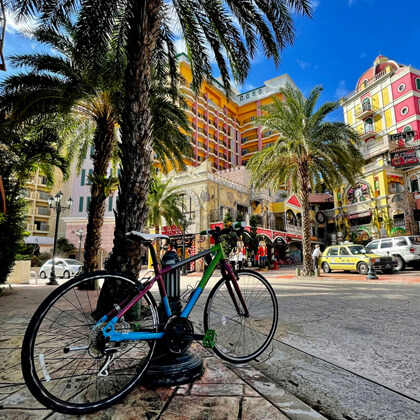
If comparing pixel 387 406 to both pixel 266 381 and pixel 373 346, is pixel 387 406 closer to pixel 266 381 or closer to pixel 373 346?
pixel 266 381

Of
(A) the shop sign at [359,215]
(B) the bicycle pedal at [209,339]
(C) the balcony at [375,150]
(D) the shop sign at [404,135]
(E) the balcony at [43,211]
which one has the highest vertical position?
(D) the shop sign at [404,135]

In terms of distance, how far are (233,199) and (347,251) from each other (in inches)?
616

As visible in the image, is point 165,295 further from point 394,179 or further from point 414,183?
point 414,183

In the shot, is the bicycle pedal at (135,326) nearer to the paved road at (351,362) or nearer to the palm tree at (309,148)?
the paved road at (351,362)

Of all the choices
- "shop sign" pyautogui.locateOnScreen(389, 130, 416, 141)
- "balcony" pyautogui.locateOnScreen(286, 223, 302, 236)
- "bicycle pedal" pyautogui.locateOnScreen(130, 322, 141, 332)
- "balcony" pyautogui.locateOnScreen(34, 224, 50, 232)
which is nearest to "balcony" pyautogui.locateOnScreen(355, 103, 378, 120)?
"shop sign" pyautogui.locateOnScreen(389, 130, 416, 141)

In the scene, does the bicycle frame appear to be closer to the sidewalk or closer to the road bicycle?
the road bicycle

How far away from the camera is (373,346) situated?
2.74 meters

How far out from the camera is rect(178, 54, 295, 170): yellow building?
46188mm

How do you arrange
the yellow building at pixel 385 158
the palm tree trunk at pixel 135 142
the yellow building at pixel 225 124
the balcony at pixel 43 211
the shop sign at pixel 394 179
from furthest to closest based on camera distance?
the yellow building at pixel 225 124
the balcony at pixel 43 211
the shop sign at pixel 394 179
the yellow building at pixel 385 158
the palm tree trunk at pixel 135 142

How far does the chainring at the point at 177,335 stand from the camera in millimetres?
1951

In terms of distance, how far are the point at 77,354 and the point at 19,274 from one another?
15.5 meters

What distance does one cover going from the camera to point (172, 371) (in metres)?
1.88

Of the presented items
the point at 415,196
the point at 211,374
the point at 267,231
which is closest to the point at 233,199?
the point at 267,231

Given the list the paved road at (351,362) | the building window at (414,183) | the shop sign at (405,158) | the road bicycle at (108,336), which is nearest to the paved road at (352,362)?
the paved road at (351,362)
